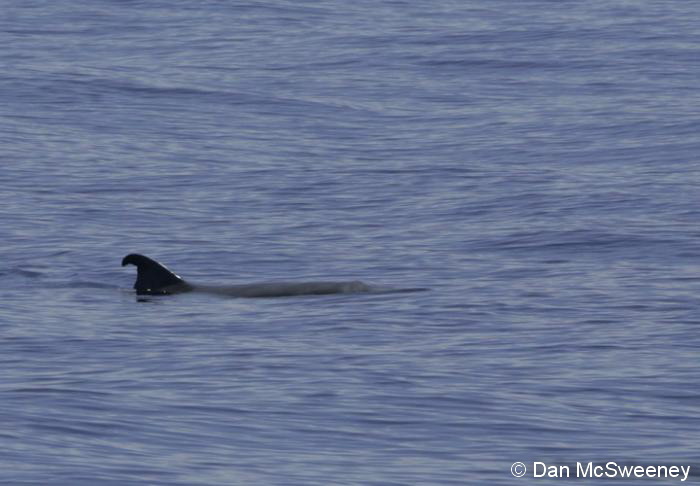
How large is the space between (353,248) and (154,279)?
3414 millimetres

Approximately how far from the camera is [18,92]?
37.4m

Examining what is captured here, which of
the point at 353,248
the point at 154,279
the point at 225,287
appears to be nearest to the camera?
the point at 225,287

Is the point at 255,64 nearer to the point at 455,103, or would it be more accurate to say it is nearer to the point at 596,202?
the point at 455,103

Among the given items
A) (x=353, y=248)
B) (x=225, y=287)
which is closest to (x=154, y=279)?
(x=225, y=287)

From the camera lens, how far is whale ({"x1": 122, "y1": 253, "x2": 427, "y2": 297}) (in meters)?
19.0

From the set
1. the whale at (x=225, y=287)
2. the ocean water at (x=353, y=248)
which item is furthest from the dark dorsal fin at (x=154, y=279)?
the ocean water at (x=353, y=248)

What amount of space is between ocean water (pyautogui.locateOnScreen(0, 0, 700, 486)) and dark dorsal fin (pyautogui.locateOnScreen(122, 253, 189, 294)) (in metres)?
0.34

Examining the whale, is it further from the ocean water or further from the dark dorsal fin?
the ocean water

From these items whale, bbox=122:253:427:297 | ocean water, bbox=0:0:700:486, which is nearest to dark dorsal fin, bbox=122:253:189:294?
whale, bbox=122:253:427:297

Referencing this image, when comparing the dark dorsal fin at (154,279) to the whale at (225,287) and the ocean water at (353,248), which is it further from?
the ocean water at (353,248)

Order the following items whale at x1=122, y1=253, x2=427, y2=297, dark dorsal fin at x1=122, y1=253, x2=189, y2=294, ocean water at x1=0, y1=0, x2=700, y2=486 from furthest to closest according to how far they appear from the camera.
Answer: dark dorsal fin at x1=122, y1=253, x2=189, y2=294
whale at x1=122, y1=253, x2=427, y2=297
ocean water at x1=0, y1=0, x2=700, y2=486

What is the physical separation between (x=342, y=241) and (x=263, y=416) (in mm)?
9241

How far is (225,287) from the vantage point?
19.5 meters

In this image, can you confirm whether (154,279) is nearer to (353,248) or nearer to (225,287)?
(225,287)
